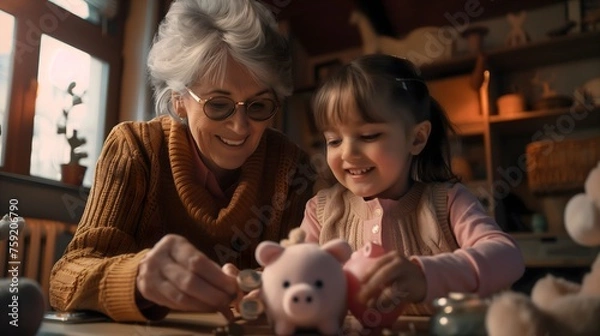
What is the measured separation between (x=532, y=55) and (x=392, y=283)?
227 cm

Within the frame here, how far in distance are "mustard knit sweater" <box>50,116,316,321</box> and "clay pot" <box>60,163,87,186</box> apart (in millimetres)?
716

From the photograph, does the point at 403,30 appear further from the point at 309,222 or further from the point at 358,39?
the point at 309,222

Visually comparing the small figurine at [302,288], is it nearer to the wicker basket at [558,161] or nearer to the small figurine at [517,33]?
the wicker basket at [558,161]

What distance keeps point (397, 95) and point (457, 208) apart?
0.63 feet

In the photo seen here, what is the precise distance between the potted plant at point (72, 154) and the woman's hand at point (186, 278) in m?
1.17

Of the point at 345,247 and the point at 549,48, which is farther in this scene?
the point at 549,48

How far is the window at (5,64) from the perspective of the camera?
4.27 feet

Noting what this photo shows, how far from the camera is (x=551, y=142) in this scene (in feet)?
7.39

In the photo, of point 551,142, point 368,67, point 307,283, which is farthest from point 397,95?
point 551,142

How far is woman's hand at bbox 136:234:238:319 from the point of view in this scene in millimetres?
576

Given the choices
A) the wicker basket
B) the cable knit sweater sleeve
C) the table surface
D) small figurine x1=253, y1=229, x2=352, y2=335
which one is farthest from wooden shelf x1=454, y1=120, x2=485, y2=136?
small figurine x1=253, y1=229, x2=352, y2=335

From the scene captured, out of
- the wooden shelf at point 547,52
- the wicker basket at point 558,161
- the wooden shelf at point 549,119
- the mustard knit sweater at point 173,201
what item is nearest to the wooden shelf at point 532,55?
the wooden shelf at point 547,52

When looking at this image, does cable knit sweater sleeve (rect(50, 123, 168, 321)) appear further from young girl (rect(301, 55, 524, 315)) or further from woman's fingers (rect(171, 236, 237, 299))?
A: young girl (rect(301, 55, 524, 315))

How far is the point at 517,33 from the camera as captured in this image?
2.52 metres
